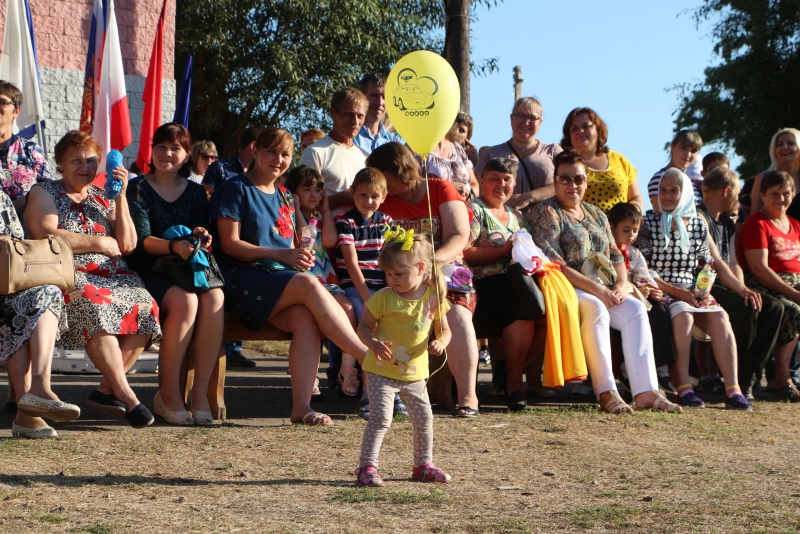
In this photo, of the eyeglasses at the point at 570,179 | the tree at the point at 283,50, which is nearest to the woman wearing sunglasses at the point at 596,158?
the eyeglasses at the point at 570,179

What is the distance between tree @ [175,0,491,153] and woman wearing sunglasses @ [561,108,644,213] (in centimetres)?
1112

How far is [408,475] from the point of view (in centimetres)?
484

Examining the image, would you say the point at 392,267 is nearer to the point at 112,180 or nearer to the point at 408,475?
the point at 408,475

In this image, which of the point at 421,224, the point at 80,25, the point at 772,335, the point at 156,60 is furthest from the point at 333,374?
the point at 80,25

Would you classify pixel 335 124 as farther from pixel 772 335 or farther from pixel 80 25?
pixel 80 25

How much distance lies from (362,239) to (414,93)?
1.01 meters

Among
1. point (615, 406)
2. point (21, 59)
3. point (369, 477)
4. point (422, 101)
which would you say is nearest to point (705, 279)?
point (615, 406)

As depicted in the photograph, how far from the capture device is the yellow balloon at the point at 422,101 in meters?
6.67

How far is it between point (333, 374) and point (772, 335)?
3437mm

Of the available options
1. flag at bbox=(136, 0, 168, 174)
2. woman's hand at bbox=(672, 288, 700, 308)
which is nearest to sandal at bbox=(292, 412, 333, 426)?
woman's hand at bbox=(672, 288, 700, 308)

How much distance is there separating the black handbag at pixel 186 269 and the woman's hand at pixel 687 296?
358cm

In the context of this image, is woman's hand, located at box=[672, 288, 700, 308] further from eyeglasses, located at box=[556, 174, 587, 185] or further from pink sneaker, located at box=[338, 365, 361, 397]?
pink sneaker, located at box=[338, 365, 361, 397]

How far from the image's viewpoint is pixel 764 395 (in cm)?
852

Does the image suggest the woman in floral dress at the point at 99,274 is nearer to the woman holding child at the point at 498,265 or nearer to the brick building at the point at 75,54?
the woman holding child at the point at 498,265
